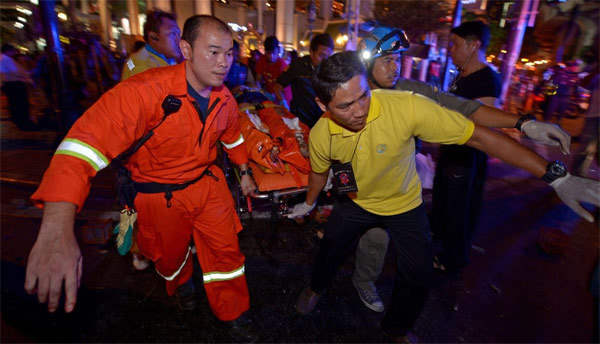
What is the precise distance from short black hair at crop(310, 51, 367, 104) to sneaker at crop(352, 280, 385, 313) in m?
1.85

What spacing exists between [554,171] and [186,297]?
2.78 metres

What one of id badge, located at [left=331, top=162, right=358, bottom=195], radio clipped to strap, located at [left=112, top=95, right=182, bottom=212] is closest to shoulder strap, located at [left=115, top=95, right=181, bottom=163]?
radio clipped to strap, located at [left=112, top=95, right=182, bottom=212]

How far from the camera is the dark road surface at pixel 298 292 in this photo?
2.42 m

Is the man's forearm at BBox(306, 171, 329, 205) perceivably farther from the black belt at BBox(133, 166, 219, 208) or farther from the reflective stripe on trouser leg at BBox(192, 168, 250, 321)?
the black belt at BBox(133, 166, 219, 208)

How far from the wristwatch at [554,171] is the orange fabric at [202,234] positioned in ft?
6.78

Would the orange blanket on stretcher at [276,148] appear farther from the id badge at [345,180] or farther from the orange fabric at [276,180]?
the id badge at [345,180]

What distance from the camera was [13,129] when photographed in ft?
27.9

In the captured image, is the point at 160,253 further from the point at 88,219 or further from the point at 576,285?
the point at 576,285

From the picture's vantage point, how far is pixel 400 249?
223 centimetres

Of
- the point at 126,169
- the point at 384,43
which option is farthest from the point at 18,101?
the point at 384,43

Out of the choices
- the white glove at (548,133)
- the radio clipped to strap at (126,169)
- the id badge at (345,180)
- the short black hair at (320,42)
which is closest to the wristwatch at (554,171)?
the white glove at (548,133)

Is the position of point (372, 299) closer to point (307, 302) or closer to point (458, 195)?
point (307, 302)

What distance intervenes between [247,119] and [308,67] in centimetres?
152

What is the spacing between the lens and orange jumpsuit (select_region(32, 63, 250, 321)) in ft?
5.24
